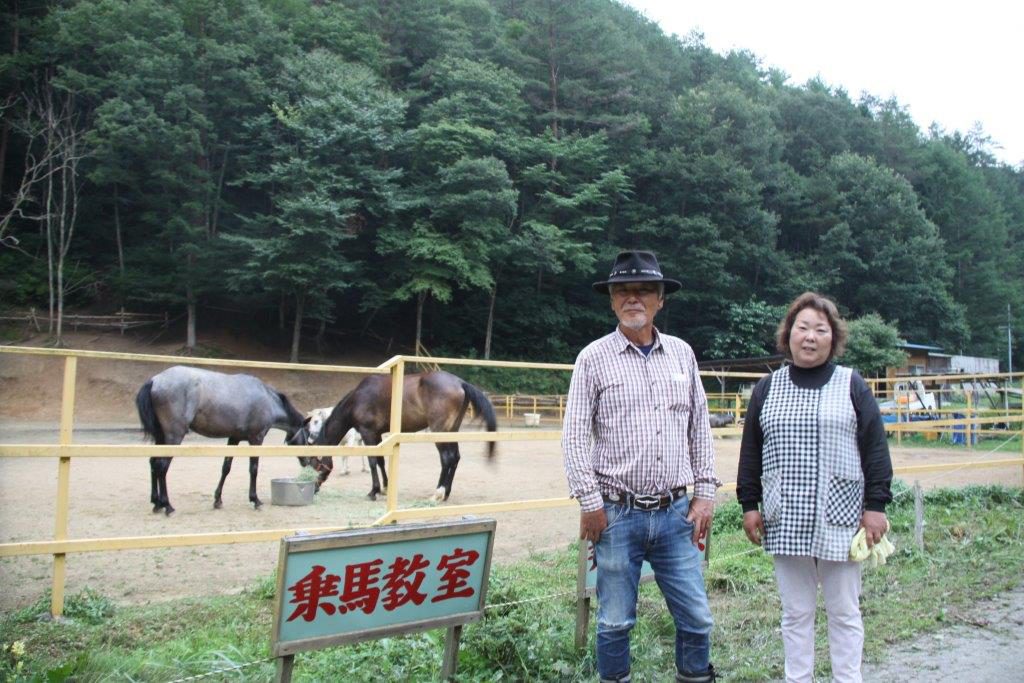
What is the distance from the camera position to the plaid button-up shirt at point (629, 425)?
2533 mm

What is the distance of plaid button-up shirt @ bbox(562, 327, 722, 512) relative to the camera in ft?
8.31

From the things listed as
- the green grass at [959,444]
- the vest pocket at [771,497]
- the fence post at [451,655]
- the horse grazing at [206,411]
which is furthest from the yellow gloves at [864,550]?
the green grass at [959,444]

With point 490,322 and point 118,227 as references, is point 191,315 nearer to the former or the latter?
point 118,227

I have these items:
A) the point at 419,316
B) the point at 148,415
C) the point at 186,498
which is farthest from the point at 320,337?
the point at 148,415

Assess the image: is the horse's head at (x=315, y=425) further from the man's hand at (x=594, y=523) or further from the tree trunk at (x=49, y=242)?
the tree trunk at (x=49, y=242)

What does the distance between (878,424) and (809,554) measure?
0.50 metres

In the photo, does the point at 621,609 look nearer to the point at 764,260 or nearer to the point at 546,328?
the point at 546,328

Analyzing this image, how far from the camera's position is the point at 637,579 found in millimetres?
2600

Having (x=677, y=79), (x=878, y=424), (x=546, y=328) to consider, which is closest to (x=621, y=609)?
(x=878, y=424)

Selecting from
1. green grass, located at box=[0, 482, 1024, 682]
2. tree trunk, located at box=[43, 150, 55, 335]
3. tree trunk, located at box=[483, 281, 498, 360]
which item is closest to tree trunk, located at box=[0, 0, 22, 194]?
tree trunk, located at box=[43, 150, 55, 335]

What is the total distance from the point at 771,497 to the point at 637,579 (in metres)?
0.55

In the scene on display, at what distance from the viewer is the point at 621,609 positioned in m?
2.54

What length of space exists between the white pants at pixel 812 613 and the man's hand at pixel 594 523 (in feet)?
2.24

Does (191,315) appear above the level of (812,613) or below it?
above
